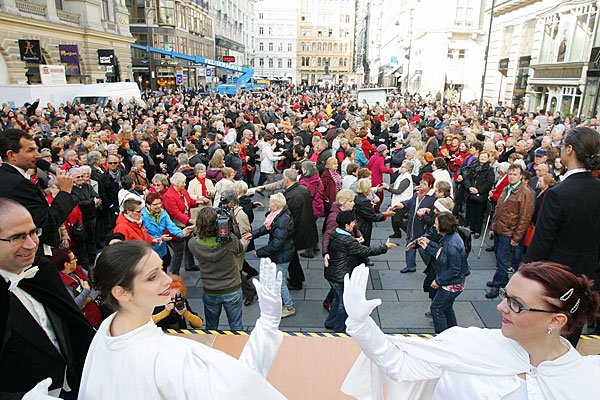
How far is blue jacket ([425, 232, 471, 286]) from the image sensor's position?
4.37 metres

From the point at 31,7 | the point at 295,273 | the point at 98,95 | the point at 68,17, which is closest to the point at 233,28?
the point at 68,17

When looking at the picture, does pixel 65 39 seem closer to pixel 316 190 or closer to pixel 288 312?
pixel 316 190

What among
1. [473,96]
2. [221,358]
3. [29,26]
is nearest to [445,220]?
[221,358]

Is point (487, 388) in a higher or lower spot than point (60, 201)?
lower

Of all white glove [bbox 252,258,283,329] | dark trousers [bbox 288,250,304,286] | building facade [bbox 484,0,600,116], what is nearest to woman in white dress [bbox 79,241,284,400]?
white glove [bbox 252,258,283,329]

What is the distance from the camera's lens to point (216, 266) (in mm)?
4332

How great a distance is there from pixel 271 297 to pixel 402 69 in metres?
52.3

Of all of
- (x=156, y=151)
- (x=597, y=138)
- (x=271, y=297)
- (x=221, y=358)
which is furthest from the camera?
(x=156, y=151)

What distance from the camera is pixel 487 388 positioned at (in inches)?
74.5

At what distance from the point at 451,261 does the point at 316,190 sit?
10.3 feet

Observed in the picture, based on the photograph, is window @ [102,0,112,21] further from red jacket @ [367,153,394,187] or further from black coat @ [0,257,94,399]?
black coat @ [0,257,94,399]

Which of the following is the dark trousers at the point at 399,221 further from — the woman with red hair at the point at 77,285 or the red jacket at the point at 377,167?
the woman with red hair at the point at 77,285

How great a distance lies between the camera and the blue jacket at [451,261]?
172 inches

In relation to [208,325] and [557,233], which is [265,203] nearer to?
[208,325]
